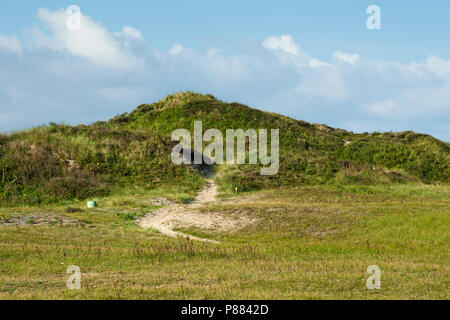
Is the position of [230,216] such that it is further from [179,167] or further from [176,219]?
[179,167]

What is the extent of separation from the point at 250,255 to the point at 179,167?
101 ft

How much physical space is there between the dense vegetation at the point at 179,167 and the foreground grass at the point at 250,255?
7884 mm

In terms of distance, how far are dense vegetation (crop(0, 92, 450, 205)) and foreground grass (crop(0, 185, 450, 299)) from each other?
7884 millimetres

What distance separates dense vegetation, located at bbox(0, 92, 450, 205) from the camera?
4597cm

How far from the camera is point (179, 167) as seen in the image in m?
52.8

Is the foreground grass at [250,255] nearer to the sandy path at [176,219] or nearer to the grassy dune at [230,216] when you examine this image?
the grassy dune at [230,216]

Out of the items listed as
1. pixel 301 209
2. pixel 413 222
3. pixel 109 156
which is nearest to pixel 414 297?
pixel 413 222

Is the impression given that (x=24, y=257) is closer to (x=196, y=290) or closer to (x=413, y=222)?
(x=196, y=290)

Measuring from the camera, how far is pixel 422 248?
24328 mm

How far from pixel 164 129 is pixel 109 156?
18.5 metres

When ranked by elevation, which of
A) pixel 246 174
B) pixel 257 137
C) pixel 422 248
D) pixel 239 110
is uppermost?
pixel 239 110

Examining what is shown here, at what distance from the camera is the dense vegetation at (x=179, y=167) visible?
46.0m
